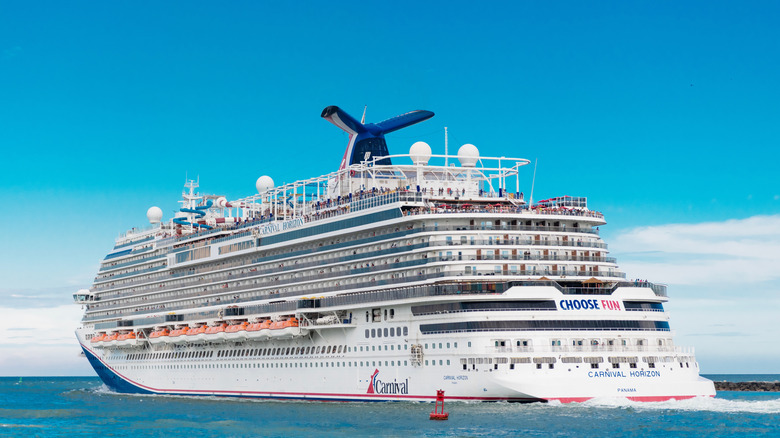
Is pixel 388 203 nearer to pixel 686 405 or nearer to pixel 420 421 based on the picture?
pixel 420 421

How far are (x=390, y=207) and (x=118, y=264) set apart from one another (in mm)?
45186

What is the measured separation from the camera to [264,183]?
8725 cm

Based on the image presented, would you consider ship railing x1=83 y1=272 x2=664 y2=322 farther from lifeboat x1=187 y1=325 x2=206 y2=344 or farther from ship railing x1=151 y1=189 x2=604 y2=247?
ship railing x1=151 y1=189 x2=604 y2=247

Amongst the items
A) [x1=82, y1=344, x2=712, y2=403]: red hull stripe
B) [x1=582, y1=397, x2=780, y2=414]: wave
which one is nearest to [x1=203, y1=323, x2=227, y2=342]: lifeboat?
[x1=82, y1=344, x2=712, y2=403]: red hull stripe

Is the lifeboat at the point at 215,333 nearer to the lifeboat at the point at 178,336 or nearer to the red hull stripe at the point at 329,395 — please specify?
the lifeboat at the point at 178,336

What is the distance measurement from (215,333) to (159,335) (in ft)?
34.4

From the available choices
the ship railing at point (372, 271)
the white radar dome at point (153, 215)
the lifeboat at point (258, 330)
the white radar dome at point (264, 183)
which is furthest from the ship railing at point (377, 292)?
the white radar dome at point (153, 215)

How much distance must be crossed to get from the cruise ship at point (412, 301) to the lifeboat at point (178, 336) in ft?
0.63

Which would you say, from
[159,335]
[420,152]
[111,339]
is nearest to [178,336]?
[159,335]

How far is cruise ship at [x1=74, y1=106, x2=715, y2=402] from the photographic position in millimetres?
51594

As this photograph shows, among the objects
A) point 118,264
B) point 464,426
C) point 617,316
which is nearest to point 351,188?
point 617,316

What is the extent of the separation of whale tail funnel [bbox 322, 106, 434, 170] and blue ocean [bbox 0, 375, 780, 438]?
2279 centimetres

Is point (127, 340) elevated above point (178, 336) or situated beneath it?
→ elevated above

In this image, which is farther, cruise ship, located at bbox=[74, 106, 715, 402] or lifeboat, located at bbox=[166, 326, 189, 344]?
lifeboat, located at bbox=[166, 326, 189, 344]
